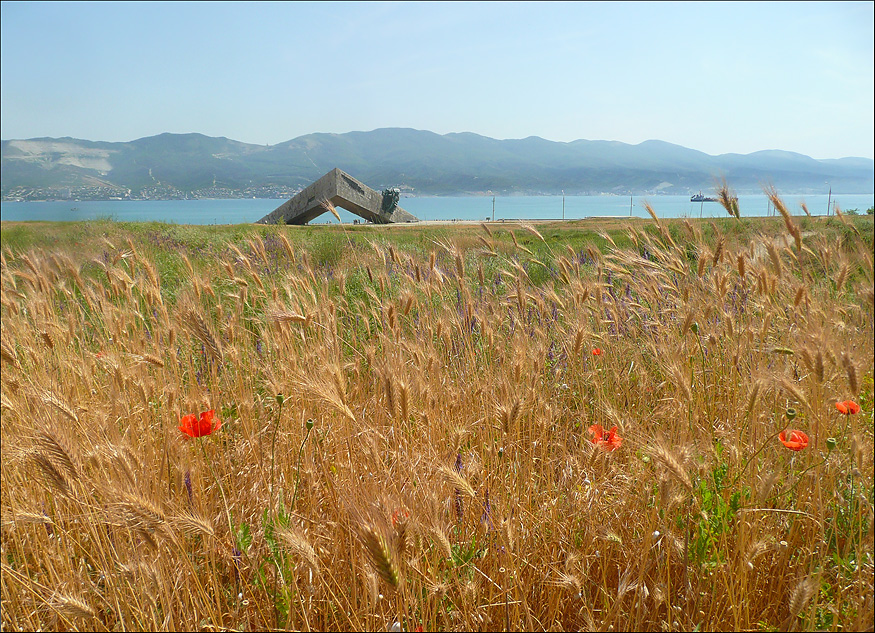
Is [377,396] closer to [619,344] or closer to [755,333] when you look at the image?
[619,344]

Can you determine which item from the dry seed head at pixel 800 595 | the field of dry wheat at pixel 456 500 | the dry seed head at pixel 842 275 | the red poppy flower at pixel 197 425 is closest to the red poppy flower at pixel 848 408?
the field of dry wheat at pixel 456 500

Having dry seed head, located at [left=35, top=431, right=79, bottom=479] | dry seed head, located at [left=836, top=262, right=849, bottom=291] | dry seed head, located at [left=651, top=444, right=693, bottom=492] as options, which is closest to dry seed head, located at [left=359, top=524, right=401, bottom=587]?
dry seed head, located at [left=651, top=444, right=693, bottom=492]

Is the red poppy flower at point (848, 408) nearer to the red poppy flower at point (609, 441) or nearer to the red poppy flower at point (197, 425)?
the red poppy flower at point (609, 441)

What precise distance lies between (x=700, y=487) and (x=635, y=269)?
7.65 feet

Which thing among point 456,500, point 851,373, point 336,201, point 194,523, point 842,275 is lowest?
point 456,500

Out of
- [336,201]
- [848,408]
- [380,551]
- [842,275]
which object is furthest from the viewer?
[336,201]

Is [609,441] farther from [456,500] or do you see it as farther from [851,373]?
[851,373]

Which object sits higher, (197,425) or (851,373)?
(851,373)

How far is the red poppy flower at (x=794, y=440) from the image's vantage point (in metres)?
1.64

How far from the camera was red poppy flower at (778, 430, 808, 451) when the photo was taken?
164 cm

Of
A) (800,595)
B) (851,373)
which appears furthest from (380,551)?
(851,373)

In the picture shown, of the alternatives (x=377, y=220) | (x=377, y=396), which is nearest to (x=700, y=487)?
(x=377, y=396)

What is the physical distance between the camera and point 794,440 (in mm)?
1729

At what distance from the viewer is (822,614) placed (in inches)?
58.4
